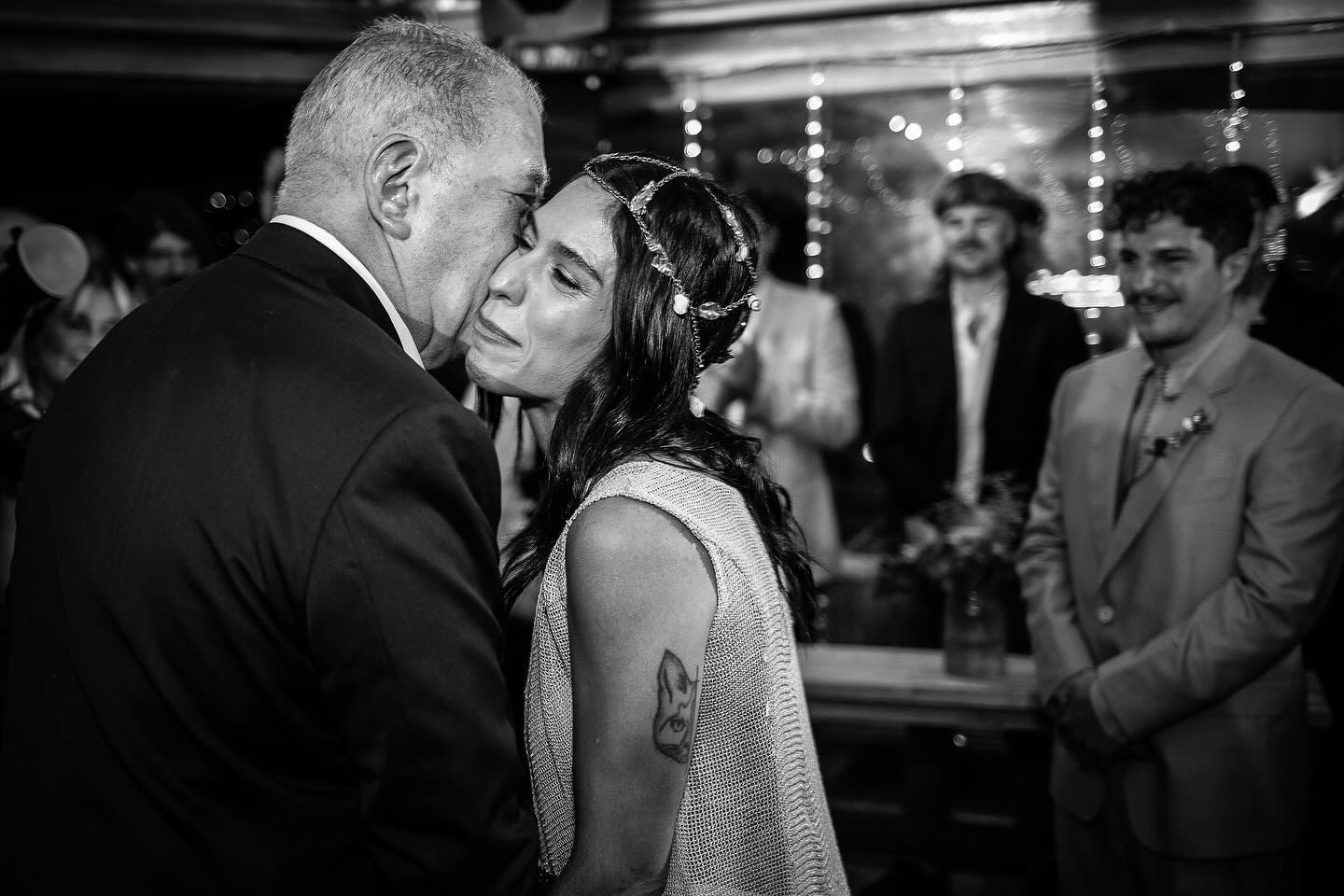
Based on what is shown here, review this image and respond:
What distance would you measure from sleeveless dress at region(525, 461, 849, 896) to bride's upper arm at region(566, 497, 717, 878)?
5 centimetres

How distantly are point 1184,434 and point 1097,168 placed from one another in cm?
270

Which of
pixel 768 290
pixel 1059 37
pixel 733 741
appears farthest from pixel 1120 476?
pixel 1059 37

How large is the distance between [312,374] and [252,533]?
18 cm

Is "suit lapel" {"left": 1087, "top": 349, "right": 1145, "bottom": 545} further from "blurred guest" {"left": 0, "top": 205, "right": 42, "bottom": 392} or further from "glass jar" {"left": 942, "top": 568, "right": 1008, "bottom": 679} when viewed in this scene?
"blurred guest" {"left": 0, "top": 205, "right": 42, "bottom": 392}

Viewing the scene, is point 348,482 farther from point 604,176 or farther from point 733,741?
point 604,176

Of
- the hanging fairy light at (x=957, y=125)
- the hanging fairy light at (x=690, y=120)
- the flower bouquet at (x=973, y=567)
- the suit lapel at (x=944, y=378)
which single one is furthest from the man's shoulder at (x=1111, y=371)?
the hanging fairy light at (x=690, y=120)

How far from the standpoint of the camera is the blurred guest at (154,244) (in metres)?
4.07

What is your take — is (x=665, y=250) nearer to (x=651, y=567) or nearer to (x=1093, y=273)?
(x=651, y=567)

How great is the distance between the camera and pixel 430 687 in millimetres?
1191

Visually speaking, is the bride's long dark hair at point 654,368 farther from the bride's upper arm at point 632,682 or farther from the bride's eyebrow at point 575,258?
the bride's upper arm at point 632,682

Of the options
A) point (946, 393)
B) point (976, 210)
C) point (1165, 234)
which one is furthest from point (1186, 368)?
point (976, 210)

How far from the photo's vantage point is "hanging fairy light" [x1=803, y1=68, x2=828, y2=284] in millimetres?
6238

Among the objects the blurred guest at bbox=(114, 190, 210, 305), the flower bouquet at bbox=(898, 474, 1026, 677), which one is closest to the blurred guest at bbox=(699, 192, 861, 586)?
the flower bouquet at bbox=(898, 474, 1026, 677)

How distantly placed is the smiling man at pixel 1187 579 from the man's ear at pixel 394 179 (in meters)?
2.04
